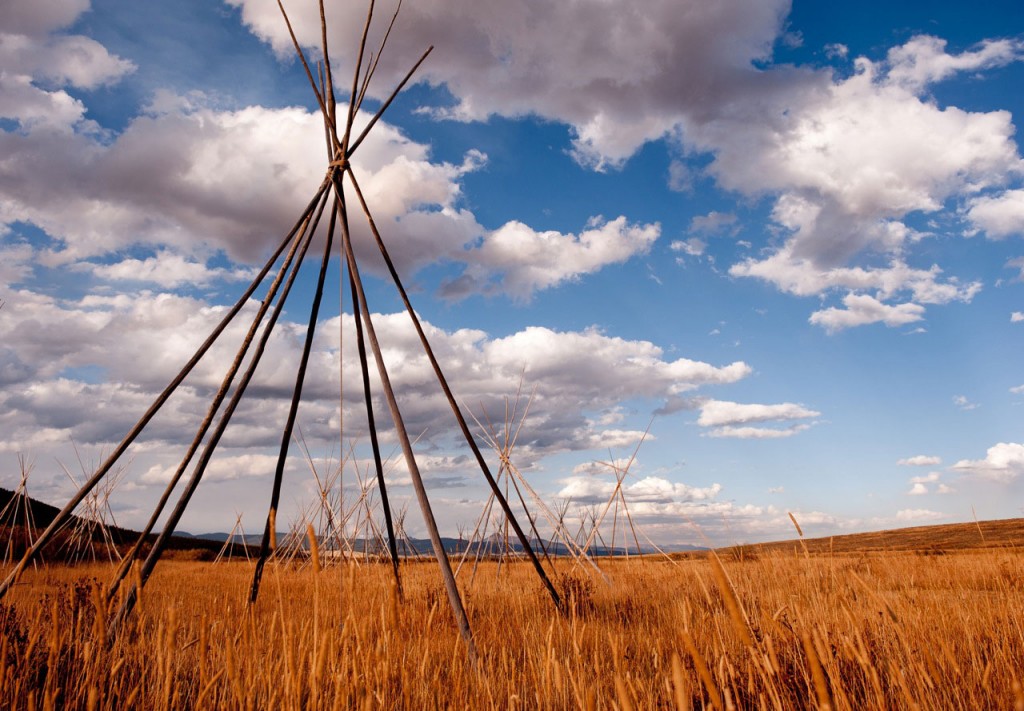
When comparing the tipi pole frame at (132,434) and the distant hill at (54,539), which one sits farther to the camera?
the distant hill at (54,539)

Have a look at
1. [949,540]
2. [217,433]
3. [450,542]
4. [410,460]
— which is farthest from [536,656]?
[949,540]

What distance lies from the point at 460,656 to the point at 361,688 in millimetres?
1144

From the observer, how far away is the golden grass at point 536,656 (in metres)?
1.54

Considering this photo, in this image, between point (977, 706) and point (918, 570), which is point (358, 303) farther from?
point (918, 570)

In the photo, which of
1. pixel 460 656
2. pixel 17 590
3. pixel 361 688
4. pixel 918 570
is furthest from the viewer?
pixel 918 570

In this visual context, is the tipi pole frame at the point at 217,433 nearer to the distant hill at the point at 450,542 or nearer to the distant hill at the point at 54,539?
the distant hill at the point at 450,542

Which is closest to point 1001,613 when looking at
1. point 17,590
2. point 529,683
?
point 529,683

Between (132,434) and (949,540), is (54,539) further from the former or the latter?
(949,540)

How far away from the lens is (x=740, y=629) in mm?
969

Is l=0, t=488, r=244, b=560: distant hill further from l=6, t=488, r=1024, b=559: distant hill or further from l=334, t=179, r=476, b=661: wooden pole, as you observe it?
l=334, t=179, r=476, b=661: wooden pole

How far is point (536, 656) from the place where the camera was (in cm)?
293

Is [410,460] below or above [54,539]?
above

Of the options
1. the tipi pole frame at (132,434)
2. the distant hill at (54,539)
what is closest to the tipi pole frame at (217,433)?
the tipi pole frame at (132,434)

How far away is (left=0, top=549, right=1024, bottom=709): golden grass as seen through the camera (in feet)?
5.04
